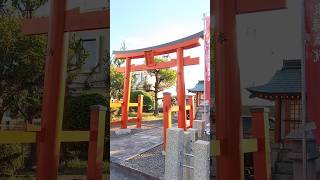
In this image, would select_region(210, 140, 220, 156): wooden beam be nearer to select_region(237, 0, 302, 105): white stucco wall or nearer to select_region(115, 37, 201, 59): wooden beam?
select_region(237, 0, 302, 105): white stucco wall

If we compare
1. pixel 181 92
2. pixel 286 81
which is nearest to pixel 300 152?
pixel 286 81

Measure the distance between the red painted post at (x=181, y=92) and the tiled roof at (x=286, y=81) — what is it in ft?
1.32

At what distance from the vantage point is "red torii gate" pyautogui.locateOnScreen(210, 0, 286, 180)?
1374mm

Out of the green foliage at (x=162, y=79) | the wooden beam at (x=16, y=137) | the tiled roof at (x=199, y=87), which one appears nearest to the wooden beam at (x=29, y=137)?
the wooden beam at (x=16, y=137)

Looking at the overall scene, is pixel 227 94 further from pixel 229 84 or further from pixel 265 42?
pixel 265 42

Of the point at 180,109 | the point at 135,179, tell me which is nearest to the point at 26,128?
the point at 135,179

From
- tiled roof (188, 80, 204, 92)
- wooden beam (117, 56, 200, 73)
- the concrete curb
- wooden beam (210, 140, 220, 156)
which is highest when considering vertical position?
wooden beam (117, 56, 200, 73)

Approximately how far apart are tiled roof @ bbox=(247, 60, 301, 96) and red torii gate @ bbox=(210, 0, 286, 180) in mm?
106

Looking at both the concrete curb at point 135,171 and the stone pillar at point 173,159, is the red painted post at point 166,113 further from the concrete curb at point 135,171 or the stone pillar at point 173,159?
the concrete curb at point 135,171

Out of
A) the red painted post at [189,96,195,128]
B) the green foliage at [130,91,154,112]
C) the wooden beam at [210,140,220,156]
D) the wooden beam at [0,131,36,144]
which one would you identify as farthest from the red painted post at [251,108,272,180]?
the wooden beam at [0,131,36,144]

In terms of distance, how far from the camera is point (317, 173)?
1.28 meters

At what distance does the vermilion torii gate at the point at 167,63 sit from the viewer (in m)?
1.66

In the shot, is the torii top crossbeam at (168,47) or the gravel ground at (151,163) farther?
the gravel ground at (151,163)

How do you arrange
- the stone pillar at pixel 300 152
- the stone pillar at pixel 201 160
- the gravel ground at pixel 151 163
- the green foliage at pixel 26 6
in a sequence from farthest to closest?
the gravel ground at pixel 151 163 → the green foliage at pixel 26 6 → the stone pillar at pixel 201 160 → the stone pillar at pixel 300 152
